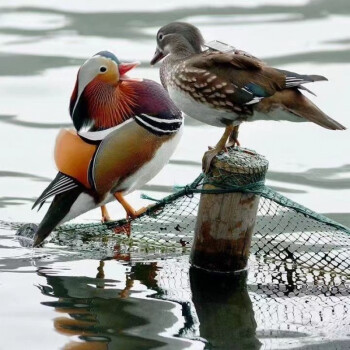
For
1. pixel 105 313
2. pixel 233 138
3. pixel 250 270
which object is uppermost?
pixel 233 138

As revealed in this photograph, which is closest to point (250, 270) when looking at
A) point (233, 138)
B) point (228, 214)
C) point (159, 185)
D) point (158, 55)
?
point (228, 214)

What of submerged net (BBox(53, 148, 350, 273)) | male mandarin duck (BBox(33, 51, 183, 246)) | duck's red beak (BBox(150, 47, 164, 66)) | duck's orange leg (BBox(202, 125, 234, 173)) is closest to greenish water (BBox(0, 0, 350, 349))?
submerged net (BBox(53, 148, 350, 273))

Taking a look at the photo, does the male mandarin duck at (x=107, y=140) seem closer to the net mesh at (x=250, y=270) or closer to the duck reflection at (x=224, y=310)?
the net mesh at (x=250, y=270)

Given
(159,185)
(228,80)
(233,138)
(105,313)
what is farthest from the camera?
(159,185)

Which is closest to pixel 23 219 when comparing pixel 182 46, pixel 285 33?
pixel 182 46

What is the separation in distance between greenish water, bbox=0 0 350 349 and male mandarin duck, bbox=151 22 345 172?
0.88 metres

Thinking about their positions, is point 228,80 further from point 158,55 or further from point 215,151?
point 158,55

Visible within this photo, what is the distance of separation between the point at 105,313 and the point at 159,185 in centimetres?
311

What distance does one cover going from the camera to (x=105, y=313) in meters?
6.85

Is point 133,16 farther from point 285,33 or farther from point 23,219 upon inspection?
point 23,219

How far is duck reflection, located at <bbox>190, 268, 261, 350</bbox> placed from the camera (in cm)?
655

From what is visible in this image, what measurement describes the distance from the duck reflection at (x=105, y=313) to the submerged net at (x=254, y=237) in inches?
17.2

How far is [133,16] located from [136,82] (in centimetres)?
631

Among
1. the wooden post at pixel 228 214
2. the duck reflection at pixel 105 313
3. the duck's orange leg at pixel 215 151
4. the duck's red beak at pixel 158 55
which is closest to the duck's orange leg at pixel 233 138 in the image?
the wooden post at pixel 228 214
